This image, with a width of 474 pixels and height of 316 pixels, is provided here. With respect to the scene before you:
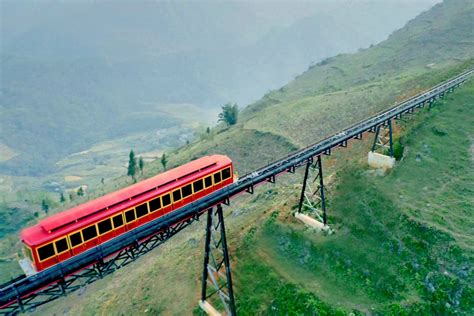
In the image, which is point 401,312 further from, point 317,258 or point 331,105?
point 331,105

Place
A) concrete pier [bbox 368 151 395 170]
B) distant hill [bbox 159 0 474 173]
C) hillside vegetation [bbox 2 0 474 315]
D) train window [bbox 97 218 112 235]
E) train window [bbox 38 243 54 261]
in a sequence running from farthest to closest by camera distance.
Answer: distant hill [bbox 159 0 474 173] < concrete pier [bbox 368 151 395 170] < hillside vegetation [bbox 2 0 474 315] < train window [bbox 97 218 112 235] < train window [bbox 38 243 54 261]

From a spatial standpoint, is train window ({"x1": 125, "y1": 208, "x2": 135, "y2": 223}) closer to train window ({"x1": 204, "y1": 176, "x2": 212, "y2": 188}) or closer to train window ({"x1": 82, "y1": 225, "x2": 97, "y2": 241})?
train window ({"x1": 82, "y1": 225, "x2": 97, "y2": 241})

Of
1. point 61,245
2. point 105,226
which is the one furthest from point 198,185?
point 61,245

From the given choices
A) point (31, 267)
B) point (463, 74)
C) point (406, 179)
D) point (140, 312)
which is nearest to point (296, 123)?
point (463, 74)

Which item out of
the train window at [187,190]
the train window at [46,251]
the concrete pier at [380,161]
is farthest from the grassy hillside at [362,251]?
the train window at [46,251]

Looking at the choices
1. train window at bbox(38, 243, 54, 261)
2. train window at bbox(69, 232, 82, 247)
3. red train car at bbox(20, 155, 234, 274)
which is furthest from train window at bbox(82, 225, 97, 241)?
train window at bbox(38, 243, 54, 261)

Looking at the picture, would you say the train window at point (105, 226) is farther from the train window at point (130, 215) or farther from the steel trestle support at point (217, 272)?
the steel trestle support at point (217, 272)

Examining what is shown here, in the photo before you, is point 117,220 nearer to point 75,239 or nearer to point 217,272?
point 75,239
